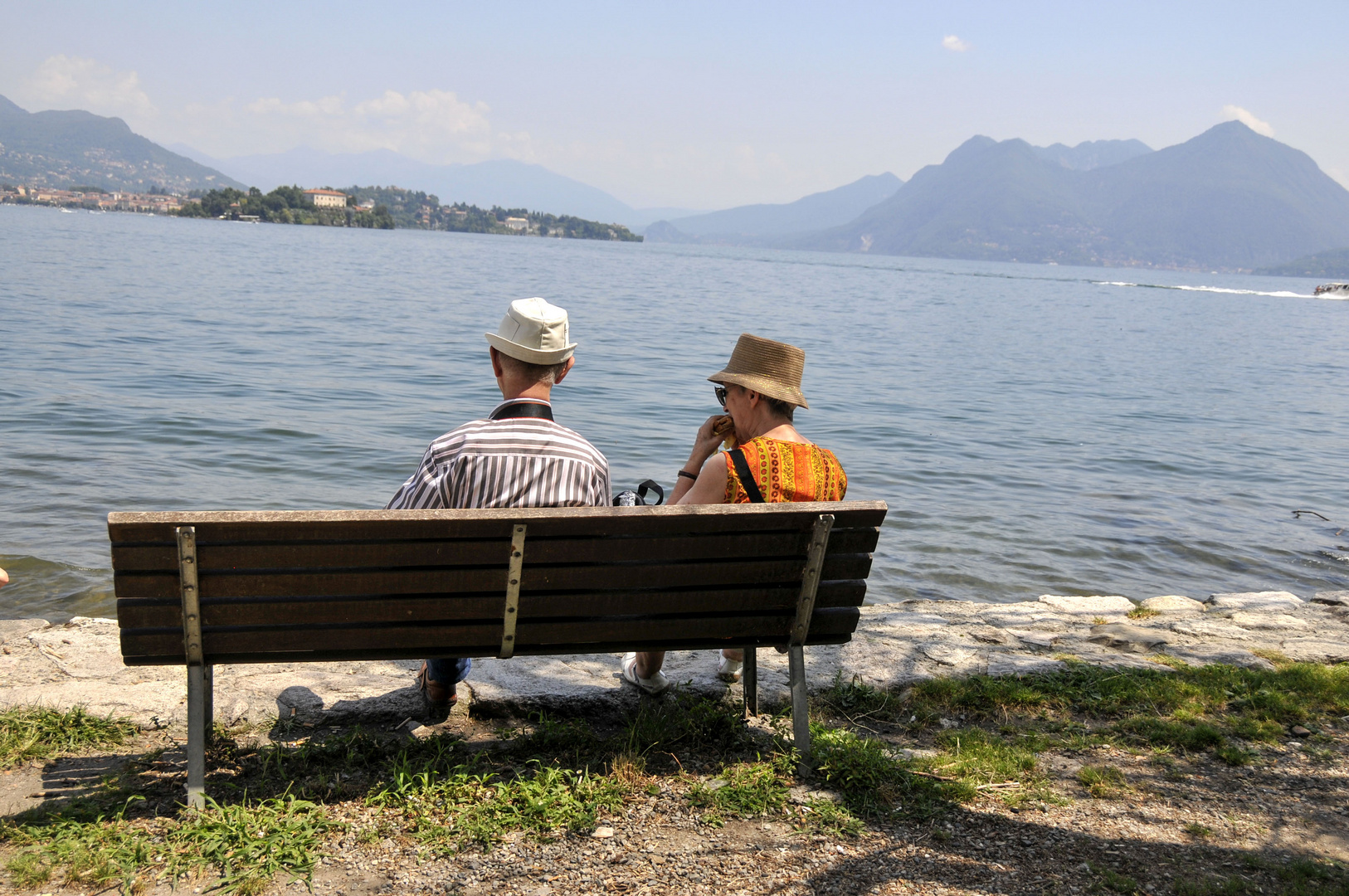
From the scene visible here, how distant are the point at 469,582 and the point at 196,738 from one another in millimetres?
960

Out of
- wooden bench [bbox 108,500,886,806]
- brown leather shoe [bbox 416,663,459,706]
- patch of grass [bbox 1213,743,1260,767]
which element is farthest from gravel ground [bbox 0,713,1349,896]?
wooden bench [bbox 108,500,886,806]

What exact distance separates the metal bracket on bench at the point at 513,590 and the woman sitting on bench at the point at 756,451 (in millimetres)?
922

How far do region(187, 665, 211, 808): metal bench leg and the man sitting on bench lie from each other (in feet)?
2.56

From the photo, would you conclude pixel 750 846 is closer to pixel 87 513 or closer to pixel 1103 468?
pixel 87 513

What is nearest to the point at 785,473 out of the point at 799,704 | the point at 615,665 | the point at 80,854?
the point at 799,704

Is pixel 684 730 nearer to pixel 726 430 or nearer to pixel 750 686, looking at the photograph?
pixel 750 686

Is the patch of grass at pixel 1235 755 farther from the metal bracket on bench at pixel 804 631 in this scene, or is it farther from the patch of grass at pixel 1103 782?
the metal bracket on bench at pixel 804 631

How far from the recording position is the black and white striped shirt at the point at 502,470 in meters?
3.34

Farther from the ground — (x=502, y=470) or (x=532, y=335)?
(x=532, y=335)

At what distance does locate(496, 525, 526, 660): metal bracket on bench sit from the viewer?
117 inches

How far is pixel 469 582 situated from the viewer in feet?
9.85

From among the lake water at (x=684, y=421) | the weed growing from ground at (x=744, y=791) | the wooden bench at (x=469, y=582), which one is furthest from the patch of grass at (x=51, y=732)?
the lake water at (x=684, y=421)

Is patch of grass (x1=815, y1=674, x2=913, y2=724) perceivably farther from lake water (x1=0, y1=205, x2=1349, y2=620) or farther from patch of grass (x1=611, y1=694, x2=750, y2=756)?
lake water (x1=0, y1=205, x2=1349, y2=620)

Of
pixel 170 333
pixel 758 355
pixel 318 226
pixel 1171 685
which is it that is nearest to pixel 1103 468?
pixel 1171 685
